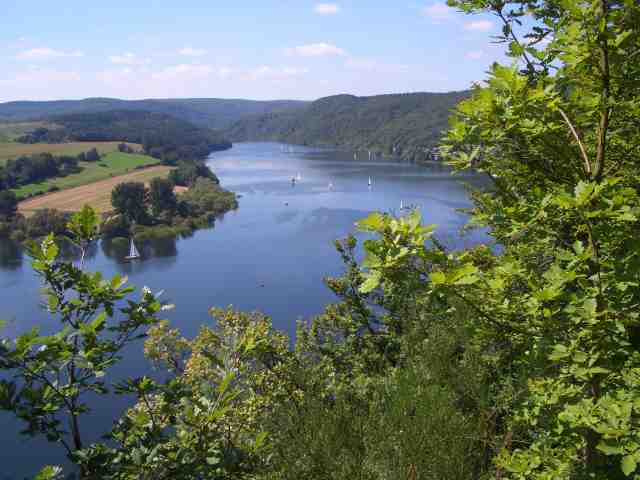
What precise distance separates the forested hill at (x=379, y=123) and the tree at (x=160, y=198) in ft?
186

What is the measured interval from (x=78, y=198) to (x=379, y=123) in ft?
359

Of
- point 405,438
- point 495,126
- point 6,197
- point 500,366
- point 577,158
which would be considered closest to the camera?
point 495,126

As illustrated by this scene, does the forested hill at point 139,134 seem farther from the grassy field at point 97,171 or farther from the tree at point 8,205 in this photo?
the tree at point 8,205

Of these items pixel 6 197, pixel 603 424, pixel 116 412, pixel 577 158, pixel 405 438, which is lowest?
pixel 116 412

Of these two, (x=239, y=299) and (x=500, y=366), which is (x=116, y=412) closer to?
(x=239, y=299)

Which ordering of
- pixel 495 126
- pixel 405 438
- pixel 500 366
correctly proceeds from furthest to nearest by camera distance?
1. pixel 500 366
2. pixel 405 438
3. pixel 495 126

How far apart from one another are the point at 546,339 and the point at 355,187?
66999mm

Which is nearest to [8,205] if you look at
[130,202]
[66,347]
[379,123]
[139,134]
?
[130,202]

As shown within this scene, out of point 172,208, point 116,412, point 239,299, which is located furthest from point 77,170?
point 116,412

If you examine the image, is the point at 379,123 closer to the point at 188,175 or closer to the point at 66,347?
the point at 188,175

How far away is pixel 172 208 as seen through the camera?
5888 cm

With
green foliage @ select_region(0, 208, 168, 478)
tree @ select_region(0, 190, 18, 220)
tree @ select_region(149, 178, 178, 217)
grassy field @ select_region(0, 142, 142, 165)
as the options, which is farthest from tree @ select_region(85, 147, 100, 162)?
green foliage @ select_region(0, 208, 168, 478)

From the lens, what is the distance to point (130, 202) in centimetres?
5506

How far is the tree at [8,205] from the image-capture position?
54.8 metres
